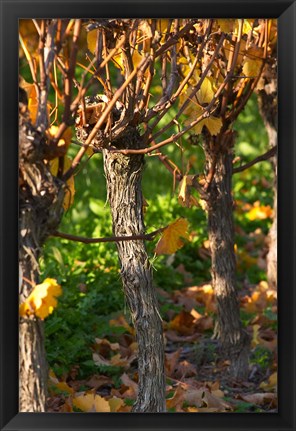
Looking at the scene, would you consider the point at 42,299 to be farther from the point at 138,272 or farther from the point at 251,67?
the point at 251,67

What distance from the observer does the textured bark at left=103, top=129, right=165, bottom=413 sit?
2842 mm

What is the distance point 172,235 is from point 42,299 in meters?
0.68

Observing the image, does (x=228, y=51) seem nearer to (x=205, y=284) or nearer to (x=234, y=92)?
(x=234, y=92)

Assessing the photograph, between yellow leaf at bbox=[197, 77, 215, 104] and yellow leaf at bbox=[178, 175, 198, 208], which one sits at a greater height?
yellow leaf at bbox=[197, 77, 215, 104]

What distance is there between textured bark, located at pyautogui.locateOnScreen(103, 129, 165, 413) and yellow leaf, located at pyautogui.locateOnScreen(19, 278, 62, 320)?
69cm

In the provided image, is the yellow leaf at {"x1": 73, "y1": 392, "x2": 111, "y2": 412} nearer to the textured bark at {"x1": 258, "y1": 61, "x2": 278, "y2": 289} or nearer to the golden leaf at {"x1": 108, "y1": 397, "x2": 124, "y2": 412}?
the golden leaf at {"x1": 108, "y1": 397, "x2": 124, "y2": 412}

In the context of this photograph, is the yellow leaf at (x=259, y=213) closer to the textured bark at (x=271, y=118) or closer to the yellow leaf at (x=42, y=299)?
the textured bark at (x=271, y=118)

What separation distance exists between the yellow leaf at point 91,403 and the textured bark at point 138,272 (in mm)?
178

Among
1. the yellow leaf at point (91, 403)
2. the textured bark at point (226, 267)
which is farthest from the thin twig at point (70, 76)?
the textured bark at point (226, 267)

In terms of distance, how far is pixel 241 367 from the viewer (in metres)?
3.96

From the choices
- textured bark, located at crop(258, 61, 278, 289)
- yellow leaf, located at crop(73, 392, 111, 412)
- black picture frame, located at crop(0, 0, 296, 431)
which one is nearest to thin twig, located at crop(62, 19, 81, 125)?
black picture frame, located at crop(0, 0, 296, 431)

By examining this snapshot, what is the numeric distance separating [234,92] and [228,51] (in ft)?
0.79

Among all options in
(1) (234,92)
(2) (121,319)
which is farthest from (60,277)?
(1) (234,92)

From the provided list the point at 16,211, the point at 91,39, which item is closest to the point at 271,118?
the point at 91,39
